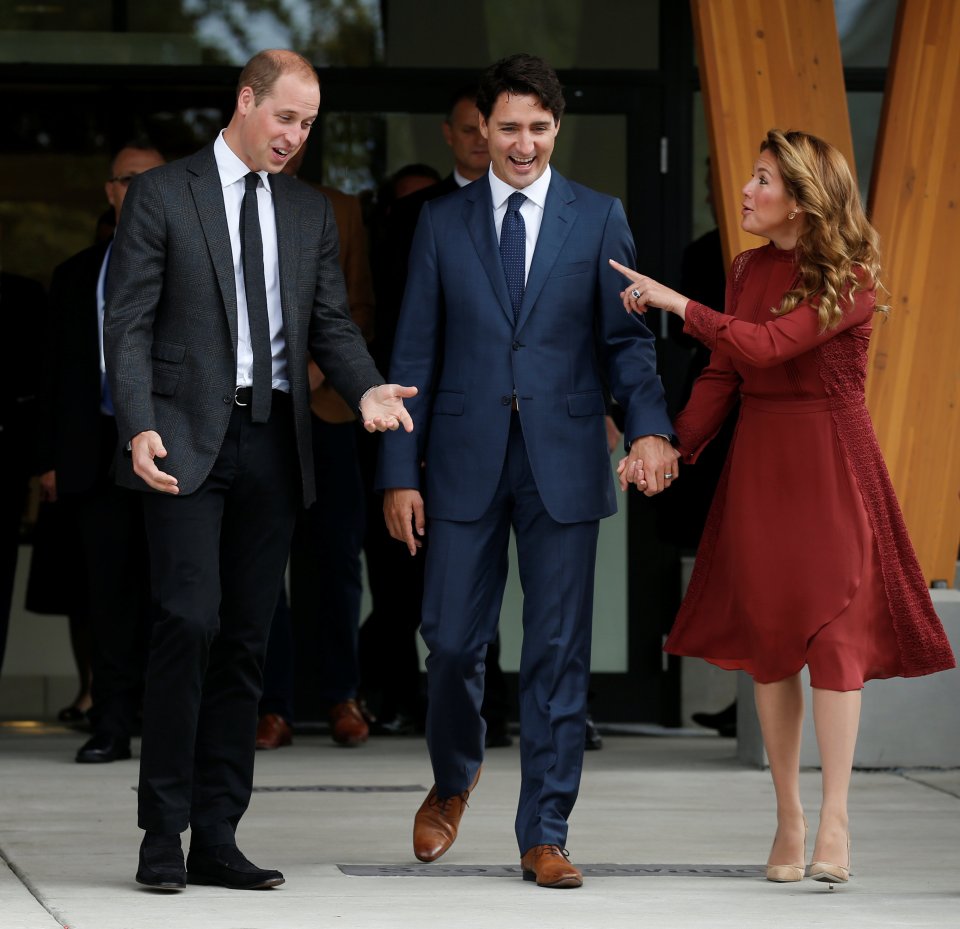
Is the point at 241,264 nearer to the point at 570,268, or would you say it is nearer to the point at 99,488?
the point at 570,268

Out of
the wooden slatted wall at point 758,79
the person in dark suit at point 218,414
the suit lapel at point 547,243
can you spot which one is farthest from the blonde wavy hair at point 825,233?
the wooden slatted wall at point 758,79

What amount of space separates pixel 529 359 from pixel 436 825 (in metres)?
1.23

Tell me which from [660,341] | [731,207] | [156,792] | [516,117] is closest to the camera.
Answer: [156,792]

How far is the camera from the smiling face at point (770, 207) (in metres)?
5.09

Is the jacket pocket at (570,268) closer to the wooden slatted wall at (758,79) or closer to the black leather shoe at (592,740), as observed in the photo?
the wooden slatted wall at (758,79)

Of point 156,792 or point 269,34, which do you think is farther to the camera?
point 269,34

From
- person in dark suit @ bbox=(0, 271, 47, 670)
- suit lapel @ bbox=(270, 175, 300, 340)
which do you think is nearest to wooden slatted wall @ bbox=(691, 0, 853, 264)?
suit lapel @ bbox=(270, 175, 300, 340)

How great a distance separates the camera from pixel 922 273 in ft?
23.0

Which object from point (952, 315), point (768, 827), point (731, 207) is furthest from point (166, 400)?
point (952, 315)

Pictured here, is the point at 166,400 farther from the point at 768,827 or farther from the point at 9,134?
the point at 9,134

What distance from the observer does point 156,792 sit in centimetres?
471

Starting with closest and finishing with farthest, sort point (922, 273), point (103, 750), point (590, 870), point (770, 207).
A: point (770, 207), point (590, 870), point (922, 273), point (103, 750)

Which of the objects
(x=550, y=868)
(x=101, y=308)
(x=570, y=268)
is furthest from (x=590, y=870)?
(x=101, y=308)

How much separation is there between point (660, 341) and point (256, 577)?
12.7 ft
